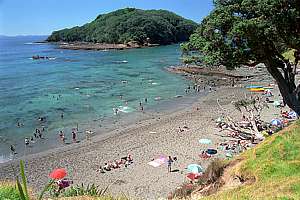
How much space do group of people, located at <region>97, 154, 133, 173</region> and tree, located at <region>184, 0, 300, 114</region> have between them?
11.1 metres

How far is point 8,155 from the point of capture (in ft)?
101

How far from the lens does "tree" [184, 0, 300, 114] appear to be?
52.6ft

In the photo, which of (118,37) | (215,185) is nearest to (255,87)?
(215,185)

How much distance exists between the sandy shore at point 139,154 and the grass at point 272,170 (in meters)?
8.75

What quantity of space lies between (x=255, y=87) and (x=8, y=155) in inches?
1384

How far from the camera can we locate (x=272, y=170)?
11227 mm

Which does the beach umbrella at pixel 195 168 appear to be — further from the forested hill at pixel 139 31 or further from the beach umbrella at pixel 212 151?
the forested hill at pixel 139 31

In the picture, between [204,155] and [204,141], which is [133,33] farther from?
[204,155]

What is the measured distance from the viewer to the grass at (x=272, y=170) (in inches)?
335

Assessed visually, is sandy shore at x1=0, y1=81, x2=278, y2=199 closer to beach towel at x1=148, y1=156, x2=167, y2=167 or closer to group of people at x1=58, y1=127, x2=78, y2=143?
beach towel at x1=148, y1=156, x2=167, y2=167

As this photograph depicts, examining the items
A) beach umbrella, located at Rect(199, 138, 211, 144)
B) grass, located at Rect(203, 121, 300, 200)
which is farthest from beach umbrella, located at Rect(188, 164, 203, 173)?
grass, located at Rect(203, 121, 300, 200)

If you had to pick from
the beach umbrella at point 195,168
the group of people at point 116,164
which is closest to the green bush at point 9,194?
the beach umbrella at point 195,168

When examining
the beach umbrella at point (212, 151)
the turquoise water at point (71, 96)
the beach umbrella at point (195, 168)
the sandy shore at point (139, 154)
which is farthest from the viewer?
the turquoise water at point (71, 96)

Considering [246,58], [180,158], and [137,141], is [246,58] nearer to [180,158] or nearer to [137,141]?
[180,158]
